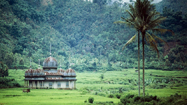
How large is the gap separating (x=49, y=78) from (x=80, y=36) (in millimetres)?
69210

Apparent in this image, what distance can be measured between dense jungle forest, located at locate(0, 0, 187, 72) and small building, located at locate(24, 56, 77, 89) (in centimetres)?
2248

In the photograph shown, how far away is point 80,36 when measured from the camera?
116 metres

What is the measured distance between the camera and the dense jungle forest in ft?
Result: 271

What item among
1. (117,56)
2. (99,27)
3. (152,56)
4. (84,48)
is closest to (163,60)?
(152,56)

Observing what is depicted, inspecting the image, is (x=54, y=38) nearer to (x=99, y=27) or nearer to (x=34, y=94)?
(x=99, y=27)

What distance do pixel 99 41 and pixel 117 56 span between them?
1307cm

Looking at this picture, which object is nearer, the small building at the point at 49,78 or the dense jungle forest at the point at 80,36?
the small building at the point at 49,78

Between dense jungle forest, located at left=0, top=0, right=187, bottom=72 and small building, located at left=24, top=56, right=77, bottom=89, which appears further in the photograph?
dense jungle forest, located at left=0, top=0, right=187, bottom=72

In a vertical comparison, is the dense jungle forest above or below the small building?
above

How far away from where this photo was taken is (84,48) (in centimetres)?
10456

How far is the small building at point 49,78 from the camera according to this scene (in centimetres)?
4650

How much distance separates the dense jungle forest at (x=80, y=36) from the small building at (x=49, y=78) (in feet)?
73.7

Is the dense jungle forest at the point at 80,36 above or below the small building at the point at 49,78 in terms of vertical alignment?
above

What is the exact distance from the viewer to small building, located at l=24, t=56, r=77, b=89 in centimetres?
4650
